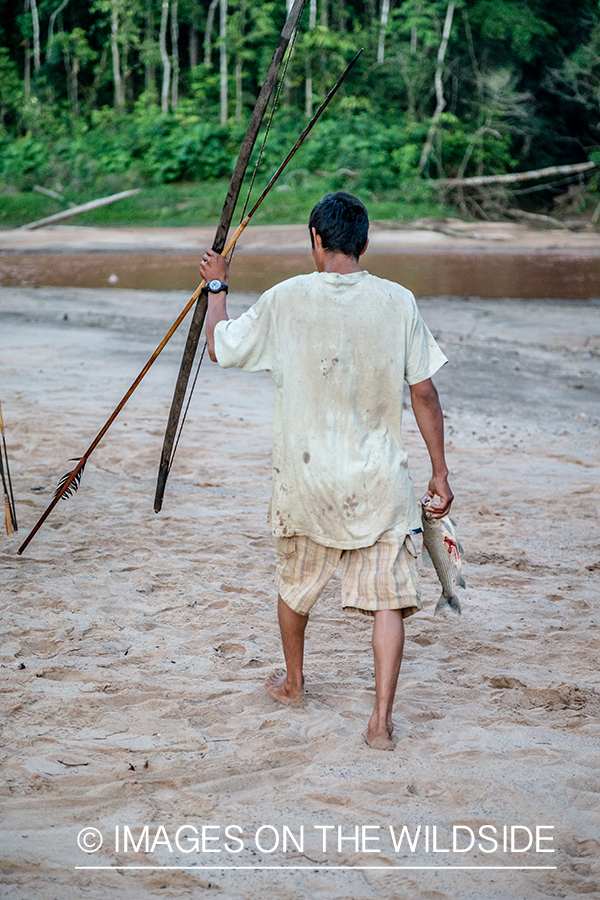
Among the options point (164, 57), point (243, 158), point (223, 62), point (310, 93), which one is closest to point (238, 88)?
point (223, 62)

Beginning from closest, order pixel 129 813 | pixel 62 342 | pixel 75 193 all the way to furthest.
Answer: pixel 129 813
pixel 62 342
pixel 75 193

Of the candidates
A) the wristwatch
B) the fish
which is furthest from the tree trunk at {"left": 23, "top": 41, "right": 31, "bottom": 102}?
the fish

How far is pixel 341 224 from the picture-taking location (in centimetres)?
251

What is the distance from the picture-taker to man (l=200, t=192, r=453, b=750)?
2.48 meters

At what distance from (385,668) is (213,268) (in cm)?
144

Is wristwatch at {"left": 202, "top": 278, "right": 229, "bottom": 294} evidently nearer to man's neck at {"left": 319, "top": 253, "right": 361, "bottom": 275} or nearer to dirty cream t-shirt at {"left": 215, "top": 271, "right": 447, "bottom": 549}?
dirty cream t-shirt at {"left": 215, "top": 271, "right": 447, "bottom": 549}

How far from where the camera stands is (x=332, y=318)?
2.47 meters

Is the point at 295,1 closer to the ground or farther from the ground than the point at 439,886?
farther from the ground

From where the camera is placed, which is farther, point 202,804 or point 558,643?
point 558,643

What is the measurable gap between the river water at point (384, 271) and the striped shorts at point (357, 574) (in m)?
13.4

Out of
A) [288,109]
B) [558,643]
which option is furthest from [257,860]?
[288,109]

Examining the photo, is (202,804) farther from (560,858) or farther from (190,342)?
(190,342)

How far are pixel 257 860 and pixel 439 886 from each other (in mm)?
449

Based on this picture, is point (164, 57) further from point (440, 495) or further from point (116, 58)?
point (440, 495)
